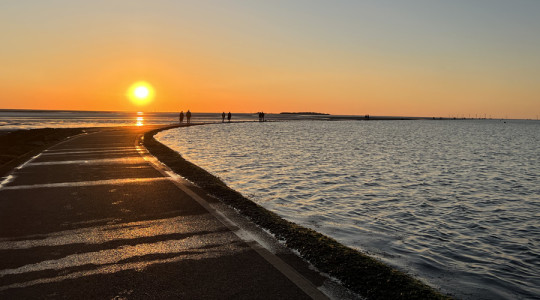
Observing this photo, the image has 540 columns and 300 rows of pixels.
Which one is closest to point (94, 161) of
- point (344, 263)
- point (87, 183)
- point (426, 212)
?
point (87, 183)

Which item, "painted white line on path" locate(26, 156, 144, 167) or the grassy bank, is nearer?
the grassy bank

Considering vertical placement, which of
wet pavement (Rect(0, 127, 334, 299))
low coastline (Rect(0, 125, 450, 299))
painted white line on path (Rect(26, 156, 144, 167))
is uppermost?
low coastline (Rect(0, 125, 450, 299))

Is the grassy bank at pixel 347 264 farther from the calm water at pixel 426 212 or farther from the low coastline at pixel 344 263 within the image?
the calm water at pixel 426 212

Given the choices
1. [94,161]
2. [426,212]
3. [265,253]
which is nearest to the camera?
[265,253]

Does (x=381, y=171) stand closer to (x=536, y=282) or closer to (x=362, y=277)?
(x=536, y=282)

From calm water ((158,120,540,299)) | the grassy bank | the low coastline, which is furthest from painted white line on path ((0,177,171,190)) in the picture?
the grassy bank

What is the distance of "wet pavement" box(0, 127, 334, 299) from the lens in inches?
168

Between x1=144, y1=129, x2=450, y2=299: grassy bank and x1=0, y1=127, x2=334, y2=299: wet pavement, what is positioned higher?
x1=144, y1=129, x2=450, y2=299: grassy bank

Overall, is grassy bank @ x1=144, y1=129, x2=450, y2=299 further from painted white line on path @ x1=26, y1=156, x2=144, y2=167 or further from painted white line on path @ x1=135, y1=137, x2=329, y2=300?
painted white line on path @ x1=26, y1=156, x2=144, y2=167

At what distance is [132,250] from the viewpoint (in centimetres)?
552

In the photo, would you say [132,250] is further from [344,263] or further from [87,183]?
[87,183]

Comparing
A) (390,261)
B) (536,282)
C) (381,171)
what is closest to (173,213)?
(390,261)

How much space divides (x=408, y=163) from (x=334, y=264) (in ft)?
63.1

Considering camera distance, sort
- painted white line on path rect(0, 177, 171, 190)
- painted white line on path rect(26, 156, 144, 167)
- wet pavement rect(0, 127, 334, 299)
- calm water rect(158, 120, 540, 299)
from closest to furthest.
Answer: wet pavement rect(0, 127, 334, 299)
calm water rect(158, 120, 540, 299)
painted white line on path rect(0, 177, 171, 190)
painted white line on path rect(26, 156, 144, 167)
